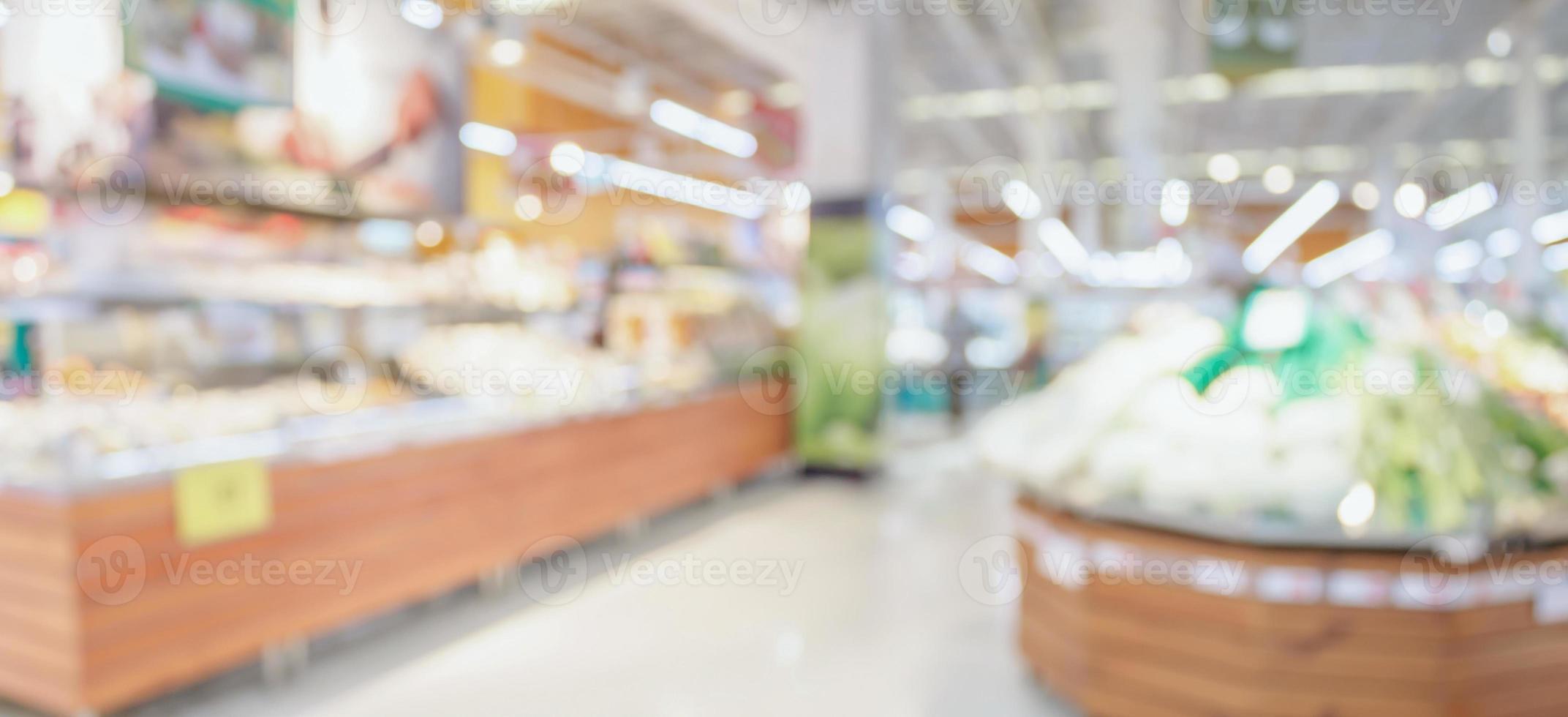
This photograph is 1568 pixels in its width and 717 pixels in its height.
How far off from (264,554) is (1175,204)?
9485mm

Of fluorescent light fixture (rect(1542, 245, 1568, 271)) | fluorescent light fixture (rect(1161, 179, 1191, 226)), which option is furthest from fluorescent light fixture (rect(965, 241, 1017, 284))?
fluorescent light fixture (rect(1161, 179, 1191, 226))

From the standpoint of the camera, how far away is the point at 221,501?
10.7 feet

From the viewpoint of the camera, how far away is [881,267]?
7.45m

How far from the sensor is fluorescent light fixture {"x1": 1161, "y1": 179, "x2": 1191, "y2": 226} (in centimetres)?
941

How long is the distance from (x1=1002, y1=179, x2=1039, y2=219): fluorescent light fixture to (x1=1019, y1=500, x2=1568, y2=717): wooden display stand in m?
12.0

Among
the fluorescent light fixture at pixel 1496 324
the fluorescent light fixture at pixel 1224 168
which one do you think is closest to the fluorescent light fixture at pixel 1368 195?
the fluorescent light fixture at pixel 1224 168

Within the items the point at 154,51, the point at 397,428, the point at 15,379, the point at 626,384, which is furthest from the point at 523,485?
the point at 154,51

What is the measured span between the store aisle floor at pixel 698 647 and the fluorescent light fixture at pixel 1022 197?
10.5 metres

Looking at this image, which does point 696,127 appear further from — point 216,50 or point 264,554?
point 264,554

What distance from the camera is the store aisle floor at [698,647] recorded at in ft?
10.9

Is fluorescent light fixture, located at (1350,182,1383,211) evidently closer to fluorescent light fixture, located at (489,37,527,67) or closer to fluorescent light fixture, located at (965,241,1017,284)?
fluorescent light fixture, located at (965,241,1017,284)

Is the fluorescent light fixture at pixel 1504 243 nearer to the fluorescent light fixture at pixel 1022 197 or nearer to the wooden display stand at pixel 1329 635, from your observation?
the fluorescent light fixture at pixel 1022 197

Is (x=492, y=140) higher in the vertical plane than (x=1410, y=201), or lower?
higher

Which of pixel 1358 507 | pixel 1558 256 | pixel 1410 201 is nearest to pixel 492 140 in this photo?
pixel 1358 507
